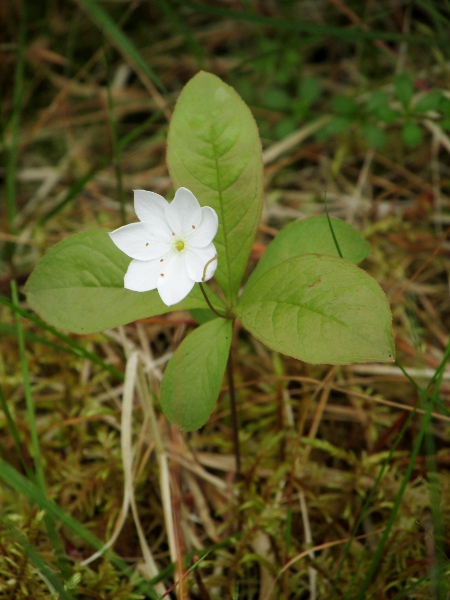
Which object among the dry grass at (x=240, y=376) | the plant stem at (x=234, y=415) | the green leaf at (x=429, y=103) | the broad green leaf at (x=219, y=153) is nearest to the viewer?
the broad green leaf at (x=219, y=153)

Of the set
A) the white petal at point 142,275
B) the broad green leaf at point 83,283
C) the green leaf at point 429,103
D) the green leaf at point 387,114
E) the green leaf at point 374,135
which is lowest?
the green leaf at point 374,135

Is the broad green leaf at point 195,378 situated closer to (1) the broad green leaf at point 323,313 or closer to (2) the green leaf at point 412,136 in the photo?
(1) the broad green leaf at point 323,313

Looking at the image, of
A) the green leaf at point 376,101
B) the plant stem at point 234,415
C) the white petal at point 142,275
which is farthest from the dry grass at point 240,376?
the white petal at point 142,275

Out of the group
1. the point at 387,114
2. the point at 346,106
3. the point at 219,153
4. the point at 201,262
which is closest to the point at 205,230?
the point at 201,262

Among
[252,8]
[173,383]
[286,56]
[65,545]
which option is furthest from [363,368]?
[252,8]

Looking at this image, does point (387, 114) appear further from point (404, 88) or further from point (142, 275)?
point (142, 275)

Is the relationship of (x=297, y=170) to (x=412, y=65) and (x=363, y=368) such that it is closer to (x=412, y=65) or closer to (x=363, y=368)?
(x=412, y=65)
